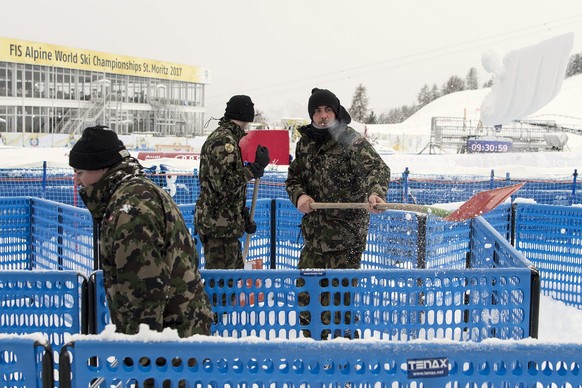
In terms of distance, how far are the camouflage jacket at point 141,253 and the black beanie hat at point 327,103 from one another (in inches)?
74.6

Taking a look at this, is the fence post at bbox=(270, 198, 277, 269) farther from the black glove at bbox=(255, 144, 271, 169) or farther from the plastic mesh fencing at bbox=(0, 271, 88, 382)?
the plastic mesh fencing at bbox=(0, 271, 88, 382)

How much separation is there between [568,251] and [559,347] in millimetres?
5085

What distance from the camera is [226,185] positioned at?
4809 millimetres

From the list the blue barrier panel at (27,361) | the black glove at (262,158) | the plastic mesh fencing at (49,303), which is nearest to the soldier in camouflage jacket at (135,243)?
the blue barrier panel at (27,361)

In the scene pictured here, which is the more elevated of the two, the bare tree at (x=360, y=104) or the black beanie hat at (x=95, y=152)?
the bare tree at (x=360, y=104)

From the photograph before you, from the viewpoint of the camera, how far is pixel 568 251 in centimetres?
671

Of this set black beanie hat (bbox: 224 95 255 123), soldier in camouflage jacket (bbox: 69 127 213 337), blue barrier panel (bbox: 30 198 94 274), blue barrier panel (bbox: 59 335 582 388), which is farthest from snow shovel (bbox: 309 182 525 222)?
blue barrier panel (bbox: 30 198 94 274)

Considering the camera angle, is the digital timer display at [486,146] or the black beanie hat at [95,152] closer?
the black beanie hat at [95,152]

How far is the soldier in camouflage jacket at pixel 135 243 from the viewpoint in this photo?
251cm

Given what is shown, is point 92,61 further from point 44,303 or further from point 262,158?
point 44,303

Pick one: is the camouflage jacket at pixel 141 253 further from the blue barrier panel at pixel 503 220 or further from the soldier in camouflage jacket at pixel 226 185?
the blue barrier panel at pixel 503 220

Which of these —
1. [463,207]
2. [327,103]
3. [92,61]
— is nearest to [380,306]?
[463,207]

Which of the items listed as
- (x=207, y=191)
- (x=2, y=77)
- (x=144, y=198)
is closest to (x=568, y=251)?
(x=207, y=191)

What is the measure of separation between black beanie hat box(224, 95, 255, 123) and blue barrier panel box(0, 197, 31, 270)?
337 centimetres
